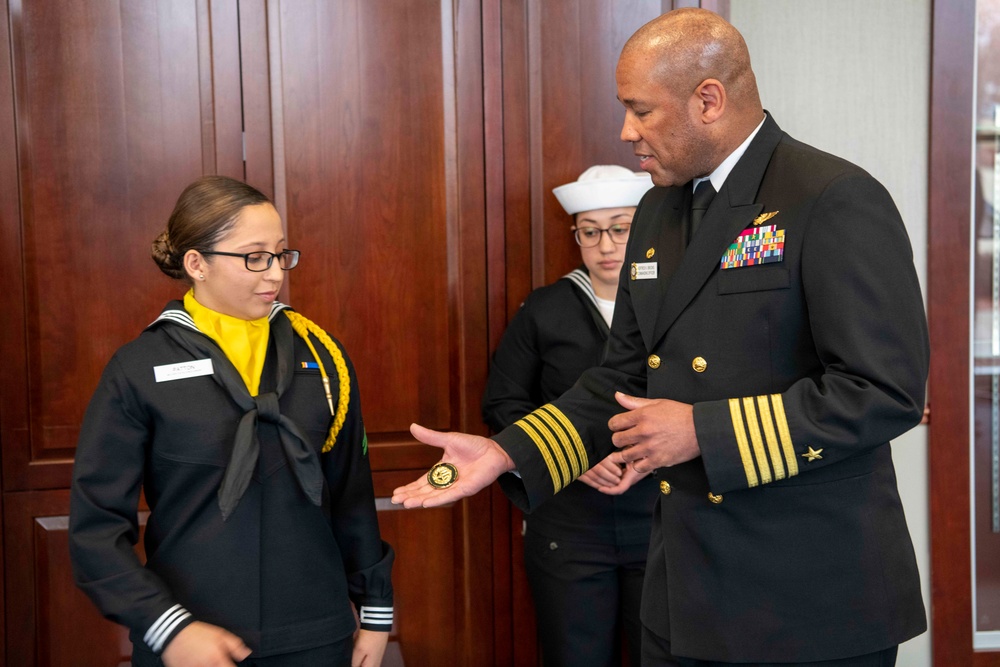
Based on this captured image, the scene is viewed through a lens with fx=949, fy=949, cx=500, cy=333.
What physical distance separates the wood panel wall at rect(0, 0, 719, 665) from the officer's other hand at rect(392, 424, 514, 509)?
3.38ft

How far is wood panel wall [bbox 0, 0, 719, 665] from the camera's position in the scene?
241cm

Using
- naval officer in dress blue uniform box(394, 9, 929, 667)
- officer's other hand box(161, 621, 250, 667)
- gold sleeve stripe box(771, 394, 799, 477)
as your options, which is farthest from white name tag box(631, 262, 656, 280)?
officer's other hand box(161, 621, 250, 667)

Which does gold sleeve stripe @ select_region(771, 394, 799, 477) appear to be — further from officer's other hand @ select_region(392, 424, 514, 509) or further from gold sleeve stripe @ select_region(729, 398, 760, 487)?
officer's other hand @ select_region(392, 424, 514, 509)

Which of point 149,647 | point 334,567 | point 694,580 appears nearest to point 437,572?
point 334,567

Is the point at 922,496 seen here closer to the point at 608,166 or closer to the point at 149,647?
the point at 608,166

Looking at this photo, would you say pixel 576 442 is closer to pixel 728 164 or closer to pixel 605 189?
pixel 728 164

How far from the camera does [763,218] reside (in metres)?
1.47

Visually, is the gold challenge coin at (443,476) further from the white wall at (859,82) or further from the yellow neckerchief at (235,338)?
the white wall at (859,82)

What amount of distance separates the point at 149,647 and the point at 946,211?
246cm

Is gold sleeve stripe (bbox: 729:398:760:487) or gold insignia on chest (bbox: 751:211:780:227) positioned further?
gold insignia on chest (bbox: 751:211:780:227)

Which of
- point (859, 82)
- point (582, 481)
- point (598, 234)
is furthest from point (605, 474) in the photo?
point (859, 82)

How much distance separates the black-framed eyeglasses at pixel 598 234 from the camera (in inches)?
98.9

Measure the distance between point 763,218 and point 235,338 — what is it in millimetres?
990

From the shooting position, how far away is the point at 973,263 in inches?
113
